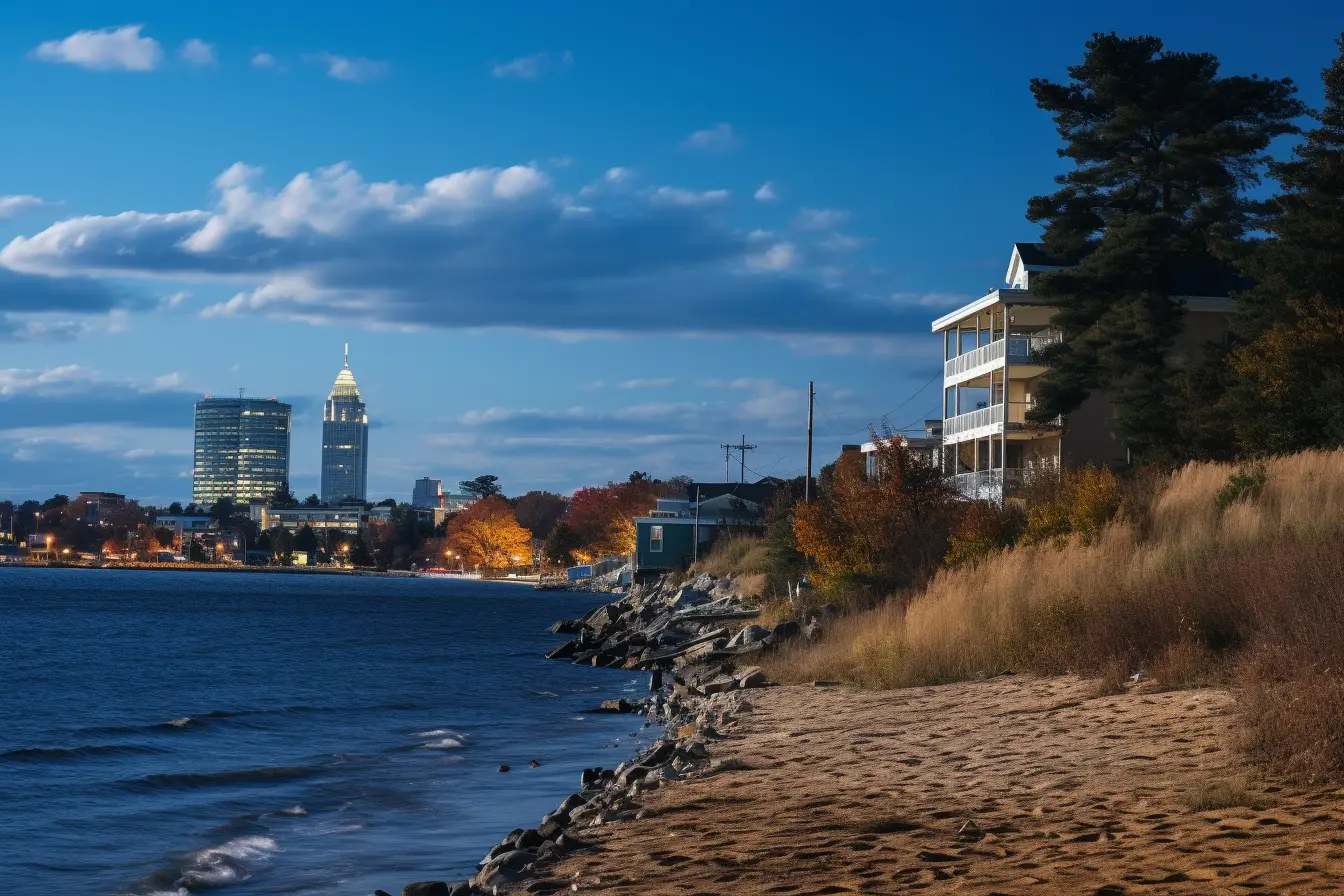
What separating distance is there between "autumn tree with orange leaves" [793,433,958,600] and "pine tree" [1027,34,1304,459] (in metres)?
8.52

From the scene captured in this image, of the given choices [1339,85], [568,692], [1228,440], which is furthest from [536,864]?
[1339,85]

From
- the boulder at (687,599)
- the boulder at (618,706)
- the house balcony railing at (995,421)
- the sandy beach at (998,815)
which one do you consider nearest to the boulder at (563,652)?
the boulder at (687,599)

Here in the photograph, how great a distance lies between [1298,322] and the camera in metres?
33.4

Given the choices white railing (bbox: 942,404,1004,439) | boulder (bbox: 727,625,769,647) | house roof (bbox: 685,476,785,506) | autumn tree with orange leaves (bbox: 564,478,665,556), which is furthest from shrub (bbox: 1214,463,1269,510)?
autumn tree with orange leaves (bbox: 564,478,665,556)

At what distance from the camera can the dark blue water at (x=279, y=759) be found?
15.2m

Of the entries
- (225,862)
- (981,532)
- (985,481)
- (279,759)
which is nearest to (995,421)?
(985,481)

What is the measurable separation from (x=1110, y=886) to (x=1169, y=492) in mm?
17704

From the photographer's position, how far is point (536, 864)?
11172mm

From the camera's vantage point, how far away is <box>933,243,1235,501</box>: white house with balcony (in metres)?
47.6

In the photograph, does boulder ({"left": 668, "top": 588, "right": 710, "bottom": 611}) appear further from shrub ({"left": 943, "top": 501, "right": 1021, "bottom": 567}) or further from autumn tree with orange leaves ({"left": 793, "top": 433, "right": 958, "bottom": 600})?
shrub ({"left": 943, "top": 501, "right": 1021, "bottom": 567})

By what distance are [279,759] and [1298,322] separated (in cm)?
2451

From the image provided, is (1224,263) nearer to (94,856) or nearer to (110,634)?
(94,856)

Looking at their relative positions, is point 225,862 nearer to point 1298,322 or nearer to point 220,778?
point 220,778

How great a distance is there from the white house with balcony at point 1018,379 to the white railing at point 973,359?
37 millimetres
